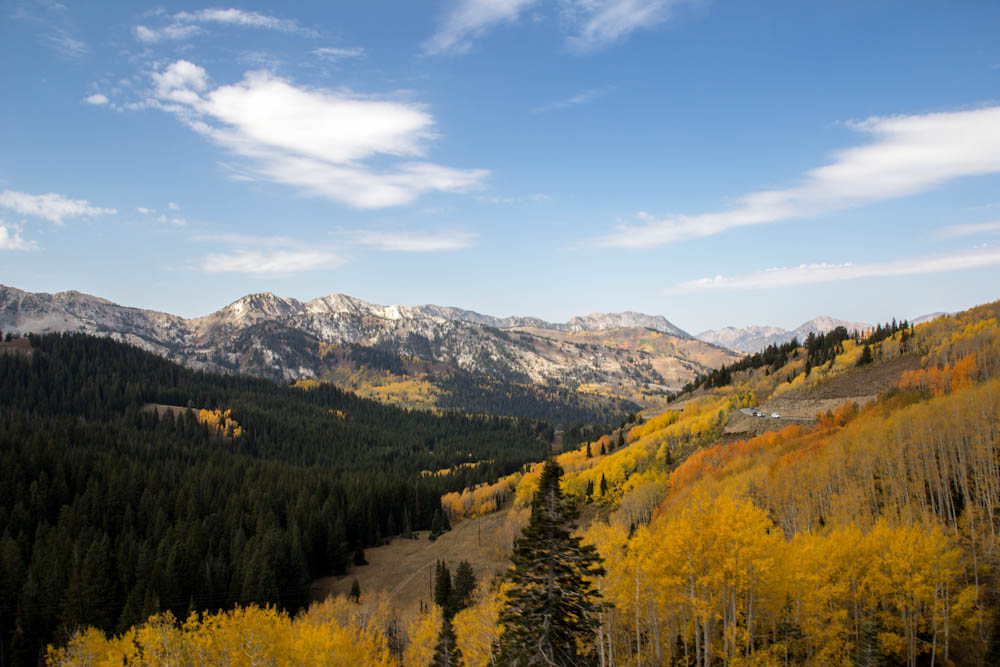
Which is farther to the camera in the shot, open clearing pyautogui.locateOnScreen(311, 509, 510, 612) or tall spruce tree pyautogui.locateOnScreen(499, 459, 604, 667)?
open clearing pyautogui.locateOnScreen(311, 509, 510, 612)

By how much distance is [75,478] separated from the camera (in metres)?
128

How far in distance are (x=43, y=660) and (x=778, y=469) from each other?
371ft

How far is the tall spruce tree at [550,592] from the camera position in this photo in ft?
78.8

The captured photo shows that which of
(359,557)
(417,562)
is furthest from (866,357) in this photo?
(359,557)

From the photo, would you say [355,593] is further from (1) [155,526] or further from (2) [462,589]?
(1) [155,526]

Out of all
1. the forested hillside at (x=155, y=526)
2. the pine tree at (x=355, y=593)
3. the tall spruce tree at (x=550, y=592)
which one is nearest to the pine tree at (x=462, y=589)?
the pine tree at (x=355, y=593)

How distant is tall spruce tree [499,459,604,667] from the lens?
2402 centimetres

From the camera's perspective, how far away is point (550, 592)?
950 inches

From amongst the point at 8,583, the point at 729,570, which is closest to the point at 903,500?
the point at 729,570

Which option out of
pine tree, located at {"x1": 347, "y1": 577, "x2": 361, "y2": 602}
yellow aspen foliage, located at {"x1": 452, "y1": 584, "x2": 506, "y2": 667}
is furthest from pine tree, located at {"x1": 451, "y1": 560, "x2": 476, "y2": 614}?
yellow aspen foliage, located at {"x1": 452, "y1": 584, "x2": 506, "y2": 667}

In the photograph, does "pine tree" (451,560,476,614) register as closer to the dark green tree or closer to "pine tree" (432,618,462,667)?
"pine tree" (432,618,462,667)

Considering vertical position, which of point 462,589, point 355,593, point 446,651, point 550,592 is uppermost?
point 550,592

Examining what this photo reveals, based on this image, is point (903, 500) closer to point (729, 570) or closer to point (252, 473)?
point (729, 570)

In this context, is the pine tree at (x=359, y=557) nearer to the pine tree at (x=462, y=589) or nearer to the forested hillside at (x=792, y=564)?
the forested hillside at (x=792, y=564)
